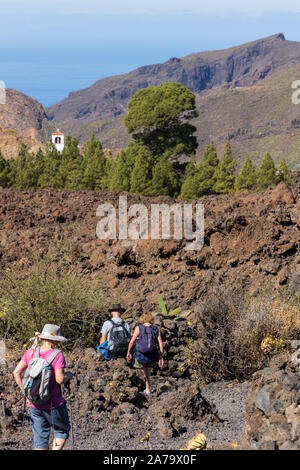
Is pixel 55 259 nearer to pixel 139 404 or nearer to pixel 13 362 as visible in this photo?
pixel 13 362

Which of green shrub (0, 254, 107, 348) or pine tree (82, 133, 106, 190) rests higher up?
pine tree (82, 133, 106, 190)

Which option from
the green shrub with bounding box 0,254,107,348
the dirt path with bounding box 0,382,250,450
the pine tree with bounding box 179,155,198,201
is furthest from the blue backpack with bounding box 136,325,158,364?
the pine tree with bounding box 179,155,198,201

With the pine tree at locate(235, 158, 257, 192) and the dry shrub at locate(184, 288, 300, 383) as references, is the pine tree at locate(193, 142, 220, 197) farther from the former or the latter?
the dry shrub at locate(184, 288, 300, 383)

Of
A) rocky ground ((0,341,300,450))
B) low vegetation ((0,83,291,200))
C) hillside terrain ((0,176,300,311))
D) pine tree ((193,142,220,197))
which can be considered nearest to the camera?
rocky ground ((0,341,300,450))

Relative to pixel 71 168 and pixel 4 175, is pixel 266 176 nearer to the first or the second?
pixel 71 168

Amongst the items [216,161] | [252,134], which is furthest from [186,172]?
[252,134]

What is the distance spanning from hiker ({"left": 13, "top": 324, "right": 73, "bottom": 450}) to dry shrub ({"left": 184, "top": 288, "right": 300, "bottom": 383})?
3.61 meters

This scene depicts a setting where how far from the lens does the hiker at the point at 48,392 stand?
4.68 m

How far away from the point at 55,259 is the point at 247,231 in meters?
4.18

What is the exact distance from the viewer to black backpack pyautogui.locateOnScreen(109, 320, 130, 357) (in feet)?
25.0

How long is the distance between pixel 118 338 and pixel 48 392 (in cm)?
302

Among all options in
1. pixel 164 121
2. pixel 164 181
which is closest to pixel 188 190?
pixel 164 181

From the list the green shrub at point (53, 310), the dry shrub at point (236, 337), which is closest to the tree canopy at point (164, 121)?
the green shrub at point (53, 310)

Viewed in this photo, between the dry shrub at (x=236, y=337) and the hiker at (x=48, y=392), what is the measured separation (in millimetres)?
3609
